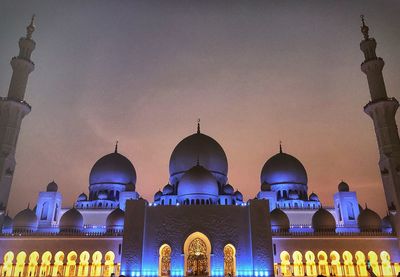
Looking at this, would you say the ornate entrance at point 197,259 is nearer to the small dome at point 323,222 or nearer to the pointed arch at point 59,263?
the small dome at point 323,222

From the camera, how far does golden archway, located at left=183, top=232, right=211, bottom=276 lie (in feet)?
56.9

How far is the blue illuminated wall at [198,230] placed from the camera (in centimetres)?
1725

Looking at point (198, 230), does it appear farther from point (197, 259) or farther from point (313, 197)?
point (313, 197)

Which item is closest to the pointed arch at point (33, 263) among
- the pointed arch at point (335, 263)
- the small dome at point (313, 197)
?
the pointed arch at point (335, 263)

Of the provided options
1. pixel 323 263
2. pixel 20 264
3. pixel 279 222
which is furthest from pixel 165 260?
pixel 323 263

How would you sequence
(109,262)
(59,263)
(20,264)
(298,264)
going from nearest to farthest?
(298,264) < (20,264) < (59,263) < (109,262)

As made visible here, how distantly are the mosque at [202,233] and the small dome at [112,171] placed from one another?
3636mm

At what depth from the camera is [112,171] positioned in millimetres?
25250

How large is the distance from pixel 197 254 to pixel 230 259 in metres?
1.70

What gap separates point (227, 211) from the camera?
60.0 feet

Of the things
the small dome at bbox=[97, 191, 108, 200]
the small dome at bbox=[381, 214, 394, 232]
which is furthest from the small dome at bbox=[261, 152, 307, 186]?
the small dome at bbox=[97, 191, 108, 200]

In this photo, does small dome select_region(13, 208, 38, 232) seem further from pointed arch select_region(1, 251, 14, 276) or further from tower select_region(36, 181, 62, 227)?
tower select_region(36, 181, 62, 227)

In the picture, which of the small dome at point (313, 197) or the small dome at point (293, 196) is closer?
the small dome at point (293, 196)

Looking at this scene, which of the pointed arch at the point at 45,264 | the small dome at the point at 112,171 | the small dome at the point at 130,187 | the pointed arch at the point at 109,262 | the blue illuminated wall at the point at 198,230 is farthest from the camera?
the small dome at the point at 112,171
